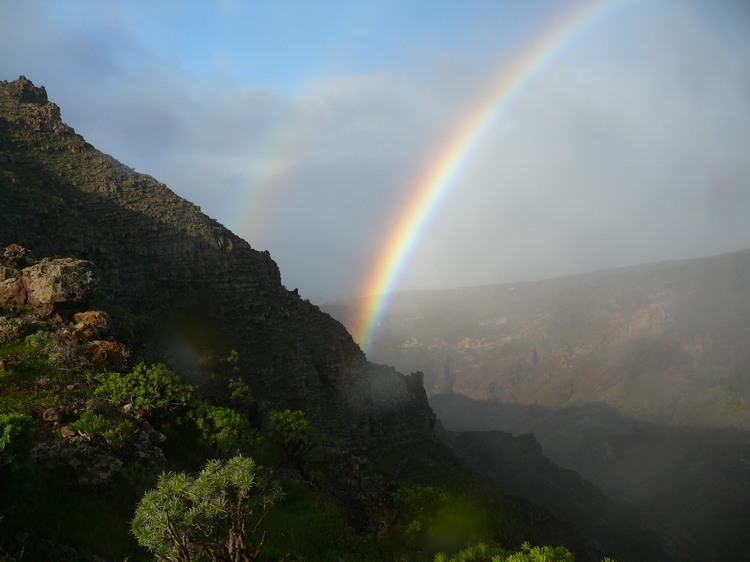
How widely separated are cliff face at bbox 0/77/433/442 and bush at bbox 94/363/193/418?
77.4 ft

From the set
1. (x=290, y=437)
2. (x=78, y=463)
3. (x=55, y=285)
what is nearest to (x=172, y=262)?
(x=55, y=285)

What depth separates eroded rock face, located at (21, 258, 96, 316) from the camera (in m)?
23.3

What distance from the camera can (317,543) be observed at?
54.1ft

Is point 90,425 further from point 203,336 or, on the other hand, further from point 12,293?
point 203,336

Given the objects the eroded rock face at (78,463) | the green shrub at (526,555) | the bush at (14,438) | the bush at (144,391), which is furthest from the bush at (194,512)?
the bush at (144,391)

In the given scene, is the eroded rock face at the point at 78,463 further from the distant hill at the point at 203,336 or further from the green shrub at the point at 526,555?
the green shrub at the point at 526,555

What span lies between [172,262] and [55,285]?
26.6 m

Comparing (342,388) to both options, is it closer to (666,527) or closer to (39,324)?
(39,324)

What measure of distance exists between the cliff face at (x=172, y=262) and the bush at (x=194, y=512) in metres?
35.8

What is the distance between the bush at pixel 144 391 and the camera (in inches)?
742

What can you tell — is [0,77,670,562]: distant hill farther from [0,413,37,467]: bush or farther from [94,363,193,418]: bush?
[0,413,37,467]: bush

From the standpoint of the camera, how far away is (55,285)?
23.5 meters

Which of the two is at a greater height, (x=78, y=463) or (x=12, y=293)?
(x=12, y=293)

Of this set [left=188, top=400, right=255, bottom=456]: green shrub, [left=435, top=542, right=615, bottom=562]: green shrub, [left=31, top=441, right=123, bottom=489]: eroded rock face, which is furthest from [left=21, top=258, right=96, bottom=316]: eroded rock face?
[left=435, top=542, right=615, bottom=562]: green shrub
